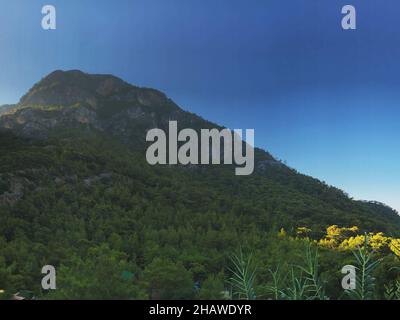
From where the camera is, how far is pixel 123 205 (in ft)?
250

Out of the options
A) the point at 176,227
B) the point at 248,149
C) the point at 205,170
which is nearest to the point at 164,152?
the point at 205,170

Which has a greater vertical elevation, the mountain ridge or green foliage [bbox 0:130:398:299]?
the mountain ridge

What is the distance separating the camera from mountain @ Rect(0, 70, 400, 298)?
46438 millimetres

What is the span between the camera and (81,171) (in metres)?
85.4

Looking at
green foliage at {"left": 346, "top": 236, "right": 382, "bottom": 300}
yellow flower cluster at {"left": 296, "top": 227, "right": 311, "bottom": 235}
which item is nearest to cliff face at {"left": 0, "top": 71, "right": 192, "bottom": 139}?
yellow flower cluster at {"left": 296, "top": 227, "right": 311, "bottom": 235}

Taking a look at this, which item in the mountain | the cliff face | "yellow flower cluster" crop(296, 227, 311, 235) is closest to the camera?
the mountain

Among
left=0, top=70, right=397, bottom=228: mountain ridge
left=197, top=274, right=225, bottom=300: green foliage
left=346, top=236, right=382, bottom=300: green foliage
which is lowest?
left=197, top=274, right=225, bottom=300: green foliage

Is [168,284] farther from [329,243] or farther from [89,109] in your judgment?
[89,109]

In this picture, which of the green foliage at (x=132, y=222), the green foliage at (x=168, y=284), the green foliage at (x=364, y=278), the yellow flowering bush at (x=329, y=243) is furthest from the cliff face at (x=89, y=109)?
the green foliage at (x=364, y=278)

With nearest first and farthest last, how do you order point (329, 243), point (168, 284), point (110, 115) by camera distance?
point (168, 284), point (329, 243), point (110, 115)

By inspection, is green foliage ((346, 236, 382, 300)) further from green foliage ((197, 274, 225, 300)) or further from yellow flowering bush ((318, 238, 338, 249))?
yellow flowering bush ((318, 238, 338, 249))

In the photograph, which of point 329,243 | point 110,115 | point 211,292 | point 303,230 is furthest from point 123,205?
point 110,115
